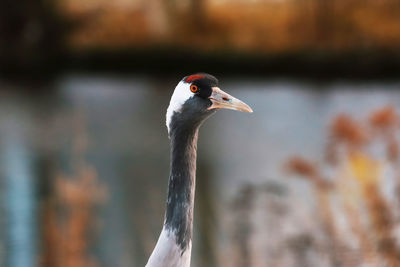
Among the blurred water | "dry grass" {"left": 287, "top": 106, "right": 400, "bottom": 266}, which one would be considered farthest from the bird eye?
the blurred water

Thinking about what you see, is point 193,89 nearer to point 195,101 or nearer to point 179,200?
point 195,101

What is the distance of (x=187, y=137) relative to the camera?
Answer: 1374 millimetres

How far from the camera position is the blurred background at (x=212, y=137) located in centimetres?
360

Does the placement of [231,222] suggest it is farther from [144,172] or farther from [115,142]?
[115,142]

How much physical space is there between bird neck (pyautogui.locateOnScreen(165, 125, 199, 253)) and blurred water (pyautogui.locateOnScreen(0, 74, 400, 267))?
2.58 meters

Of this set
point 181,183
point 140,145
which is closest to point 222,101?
point 181,183

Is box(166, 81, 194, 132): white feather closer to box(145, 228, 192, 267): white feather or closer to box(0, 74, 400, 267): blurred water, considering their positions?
box(145, 228, 192, 267): white feather

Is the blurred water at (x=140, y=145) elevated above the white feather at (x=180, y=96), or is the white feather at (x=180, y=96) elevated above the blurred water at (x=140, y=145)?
the blurred water at (x=140, y=145)

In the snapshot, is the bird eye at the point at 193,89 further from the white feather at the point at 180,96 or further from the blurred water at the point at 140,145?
the blurred water at the point at 140,145

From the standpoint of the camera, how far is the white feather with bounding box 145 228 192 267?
1.40 meters

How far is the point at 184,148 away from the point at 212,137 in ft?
22.2

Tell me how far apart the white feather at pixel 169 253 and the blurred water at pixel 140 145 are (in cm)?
255

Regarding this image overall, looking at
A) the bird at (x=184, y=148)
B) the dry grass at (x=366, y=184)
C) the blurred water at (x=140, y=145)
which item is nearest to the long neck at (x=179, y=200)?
the bird at (x=184, y=148)

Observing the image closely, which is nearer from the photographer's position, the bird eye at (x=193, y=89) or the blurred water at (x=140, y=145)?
the bird eye at (x=193, y=89)
